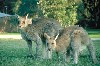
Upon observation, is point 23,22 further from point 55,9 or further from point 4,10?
point 4,10

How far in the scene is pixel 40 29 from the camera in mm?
13578

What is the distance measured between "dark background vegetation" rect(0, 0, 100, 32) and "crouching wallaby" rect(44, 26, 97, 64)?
33427 millimetres

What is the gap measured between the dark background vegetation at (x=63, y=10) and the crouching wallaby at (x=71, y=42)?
33427 millimetres

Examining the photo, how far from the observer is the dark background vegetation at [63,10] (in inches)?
1800

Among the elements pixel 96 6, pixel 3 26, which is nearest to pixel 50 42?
pixel 3 26

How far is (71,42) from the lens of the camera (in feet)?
36.9

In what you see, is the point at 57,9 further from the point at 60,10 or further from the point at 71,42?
the point at 71,42

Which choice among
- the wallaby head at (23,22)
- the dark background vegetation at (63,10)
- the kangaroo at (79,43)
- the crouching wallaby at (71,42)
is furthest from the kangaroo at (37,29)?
the dark background vegetation at (63,10)

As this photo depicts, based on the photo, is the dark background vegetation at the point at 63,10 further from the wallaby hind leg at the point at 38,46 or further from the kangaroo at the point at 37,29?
the wallaby hind leg at the point at 38,46

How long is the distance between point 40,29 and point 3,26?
42.9 meters

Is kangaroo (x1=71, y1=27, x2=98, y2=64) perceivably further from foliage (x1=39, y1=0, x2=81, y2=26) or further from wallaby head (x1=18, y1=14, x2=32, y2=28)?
foliage (x1=39, y1=0, x2=81, y2=26)

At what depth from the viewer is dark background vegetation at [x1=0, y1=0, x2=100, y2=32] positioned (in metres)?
45.7

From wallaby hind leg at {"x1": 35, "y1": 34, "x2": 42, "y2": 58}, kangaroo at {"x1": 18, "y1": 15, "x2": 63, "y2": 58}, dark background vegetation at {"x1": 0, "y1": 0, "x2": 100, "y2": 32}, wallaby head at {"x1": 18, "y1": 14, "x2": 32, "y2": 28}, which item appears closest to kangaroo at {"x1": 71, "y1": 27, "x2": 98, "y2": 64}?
kangaroo at {"x1": 18, "y1": 15, "x2": 63, "y2": 58}

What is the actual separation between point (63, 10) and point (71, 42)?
35.3 m
